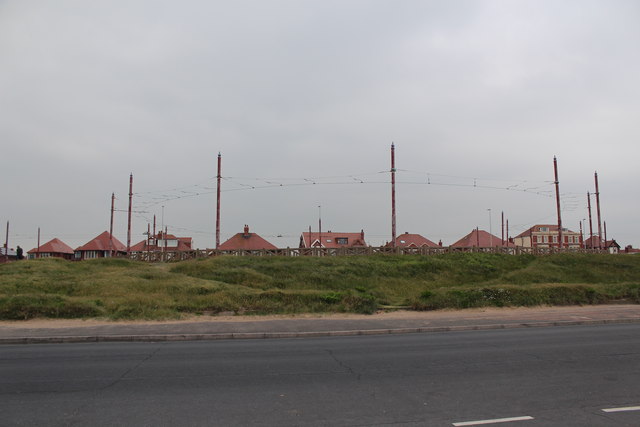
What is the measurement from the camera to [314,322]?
16.5 m

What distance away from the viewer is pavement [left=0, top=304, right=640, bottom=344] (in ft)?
45.3

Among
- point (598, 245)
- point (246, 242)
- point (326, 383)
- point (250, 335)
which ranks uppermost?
point (246, 242)

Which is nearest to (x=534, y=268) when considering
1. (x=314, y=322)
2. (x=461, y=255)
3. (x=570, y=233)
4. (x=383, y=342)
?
(x=461, y=255)

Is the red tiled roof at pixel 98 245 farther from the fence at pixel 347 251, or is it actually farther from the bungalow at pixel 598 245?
the bungalow at pixel 598 245

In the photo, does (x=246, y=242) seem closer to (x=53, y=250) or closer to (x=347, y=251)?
(x=53, y=250)

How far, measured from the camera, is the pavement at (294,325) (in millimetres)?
13813

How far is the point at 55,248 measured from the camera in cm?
8656

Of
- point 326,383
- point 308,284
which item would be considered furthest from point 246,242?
point 326,383

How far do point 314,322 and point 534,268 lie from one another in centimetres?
1831

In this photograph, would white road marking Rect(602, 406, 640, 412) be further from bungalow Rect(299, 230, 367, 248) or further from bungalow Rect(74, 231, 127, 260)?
bungalow Rect(74, 231, 127, 260)

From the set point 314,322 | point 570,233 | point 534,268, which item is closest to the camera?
point 314,322

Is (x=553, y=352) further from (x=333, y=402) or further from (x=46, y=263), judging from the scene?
(x=46, y=263)

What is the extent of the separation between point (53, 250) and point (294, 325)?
83.7m

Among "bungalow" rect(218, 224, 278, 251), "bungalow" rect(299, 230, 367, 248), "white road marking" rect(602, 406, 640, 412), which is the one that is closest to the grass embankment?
"white road marking" rect(602, 406, 640, 412)
